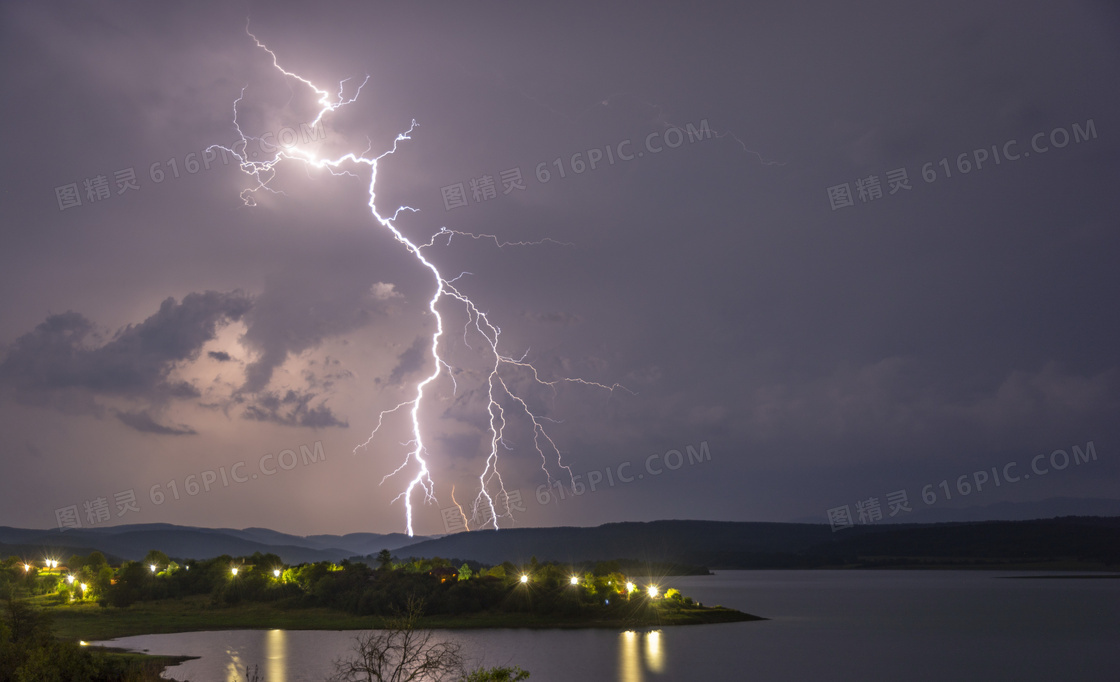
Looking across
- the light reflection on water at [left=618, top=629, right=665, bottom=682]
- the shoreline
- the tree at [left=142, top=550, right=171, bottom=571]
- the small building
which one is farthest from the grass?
the tree at [left=142, top=550, right=171, bottom=571]

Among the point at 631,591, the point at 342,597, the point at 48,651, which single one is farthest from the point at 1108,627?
the point at 48,651

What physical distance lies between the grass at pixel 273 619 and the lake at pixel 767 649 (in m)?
2.43

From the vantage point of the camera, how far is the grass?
5816 centimetres

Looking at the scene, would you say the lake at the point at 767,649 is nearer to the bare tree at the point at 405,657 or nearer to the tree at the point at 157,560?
the bare tree at the point at 405,657

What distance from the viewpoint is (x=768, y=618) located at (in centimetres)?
7225

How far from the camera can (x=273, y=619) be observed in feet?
208

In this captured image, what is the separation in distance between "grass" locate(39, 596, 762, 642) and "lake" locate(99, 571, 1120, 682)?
2429 millimetres

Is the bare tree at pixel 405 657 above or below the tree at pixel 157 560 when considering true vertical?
below

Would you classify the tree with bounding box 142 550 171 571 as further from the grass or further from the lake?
the lake

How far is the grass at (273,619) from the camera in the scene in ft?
191

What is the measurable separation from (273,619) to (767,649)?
39520 mm

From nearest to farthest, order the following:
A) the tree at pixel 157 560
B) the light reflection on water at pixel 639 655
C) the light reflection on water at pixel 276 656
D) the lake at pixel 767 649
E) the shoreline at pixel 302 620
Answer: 1. the light reflection on water at pixel 276 656
2. the light reflection on water at pixel 639 655
3. the lake at pixel 767 649
4. the shoreline at pixel 302 620
5. the tree at pixel 157 560

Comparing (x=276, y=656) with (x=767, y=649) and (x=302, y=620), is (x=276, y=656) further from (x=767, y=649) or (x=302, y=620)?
(x=767, y=649)

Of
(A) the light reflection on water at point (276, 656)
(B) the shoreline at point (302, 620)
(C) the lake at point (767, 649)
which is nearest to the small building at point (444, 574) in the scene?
(B) the shoreline at point (302, 620)
